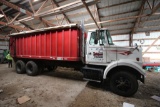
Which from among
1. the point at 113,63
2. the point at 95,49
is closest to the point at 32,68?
the point at 95,49

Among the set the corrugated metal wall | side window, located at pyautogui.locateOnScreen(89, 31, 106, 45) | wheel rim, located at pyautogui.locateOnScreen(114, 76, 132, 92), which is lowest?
wheel rim, located at pyautogui.locateOnScreen(114, 76, 132, 92)

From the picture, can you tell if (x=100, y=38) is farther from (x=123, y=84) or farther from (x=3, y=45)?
(x=3, y=45)

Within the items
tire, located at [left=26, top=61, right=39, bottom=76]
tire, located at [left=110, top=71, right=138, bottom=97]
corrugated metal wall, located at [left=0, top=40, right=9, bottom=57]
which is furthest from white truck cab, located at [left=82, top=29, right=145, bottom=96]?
corrugated metal wall, located at [left=0, top=40, right=9, bottom=57]

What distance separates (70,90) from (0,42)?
17150mm

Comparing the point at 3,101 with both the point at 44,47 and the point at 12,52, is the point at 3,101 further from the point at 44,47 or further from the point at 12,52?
the point at 12,52

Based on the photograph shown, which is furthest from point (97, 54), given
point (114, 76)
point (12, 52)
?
point (12, 52)

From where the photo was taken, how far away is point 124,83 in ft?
10.3

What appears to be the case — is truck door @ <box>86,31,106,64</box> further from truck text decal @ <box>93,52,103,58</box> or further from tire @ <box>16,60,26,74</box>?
tire @ <box>16,60,26,74</box>

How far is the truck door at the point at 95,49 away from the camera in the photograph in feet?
11.8

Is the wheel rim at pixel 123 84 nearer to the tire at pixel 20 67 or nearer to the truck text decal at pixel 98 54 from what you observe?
the truck text decal at pixel 98 54

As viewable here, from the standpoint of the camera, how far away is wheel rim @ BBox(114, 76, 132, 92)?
311cm

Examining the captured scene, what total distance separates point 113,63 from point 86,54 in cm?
124

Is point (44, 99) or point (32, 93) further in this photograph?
point (32, 93)

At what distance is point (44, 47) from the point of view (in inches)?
188
